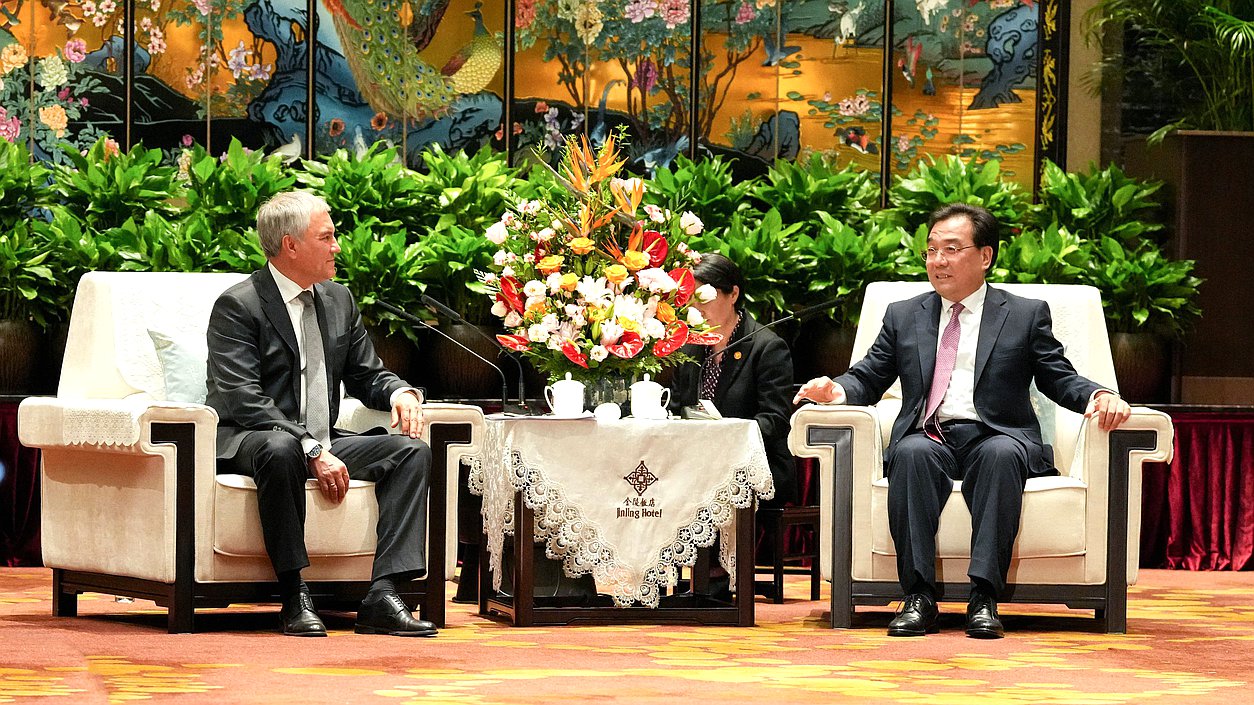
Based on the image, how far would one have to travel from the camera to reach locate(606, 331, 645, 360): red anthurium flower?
15.5 feet

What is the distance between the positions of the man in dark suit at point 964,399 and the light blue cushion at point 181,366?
1.69 meters

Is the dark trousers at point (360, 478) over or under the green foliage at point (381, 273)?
under

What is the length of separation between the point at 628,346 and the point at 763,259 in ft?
7.39

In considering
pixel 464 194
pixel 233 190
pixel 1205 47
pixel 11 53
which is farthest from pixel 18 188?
pixel 1205 47

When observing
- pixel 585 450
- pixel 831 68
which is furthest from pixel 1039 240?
pixel 585 450

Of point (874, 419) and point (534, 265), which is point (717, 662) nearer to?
point (874, 419)

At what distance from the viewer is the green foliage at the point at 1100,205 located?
7.48m

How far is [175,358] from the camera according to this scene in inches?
188

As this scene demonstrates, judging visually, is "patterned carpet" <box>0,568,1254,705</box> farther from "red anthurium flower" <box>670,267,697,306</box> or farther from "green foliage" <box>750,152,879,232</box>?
"green foliage" <box>750,152,879,232</box>

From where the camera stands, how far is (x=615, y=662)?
156 inches

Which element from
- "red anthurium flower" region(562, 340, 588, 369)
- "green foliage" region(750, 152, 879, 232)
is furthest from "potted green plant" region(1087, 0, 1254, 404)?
"red anthurium flower" region(562, 340, 588, 369)

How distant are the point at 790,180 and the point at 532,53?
1760mm

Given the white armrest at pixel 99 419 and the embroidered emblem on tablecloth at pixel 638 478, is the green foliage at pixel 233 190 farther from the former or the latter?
the embroidered emblem on tablecloth at pixel 638 478

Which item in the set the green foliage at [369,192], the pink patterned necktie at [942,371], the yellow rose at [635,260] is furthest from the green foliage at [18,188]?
the pink patterned necktie at [942,371]
